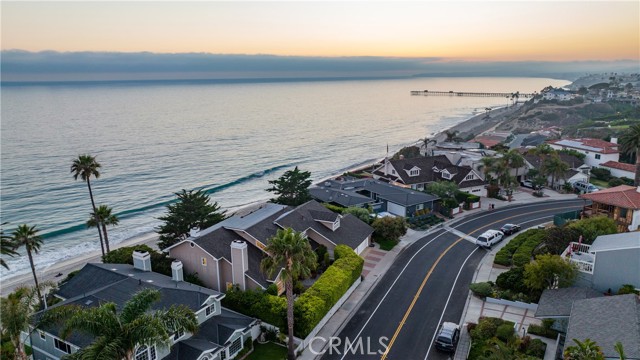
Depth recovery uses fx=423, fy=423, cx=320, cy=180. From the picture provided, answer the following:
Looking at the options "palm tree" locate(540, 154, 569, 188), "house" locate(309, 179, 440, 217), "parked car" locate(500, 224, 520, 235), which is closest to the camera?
"parked car" locate(500, 224, 520, 235)

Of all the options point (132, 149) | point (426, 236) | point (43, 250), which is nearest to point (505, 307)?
point (426, 236)

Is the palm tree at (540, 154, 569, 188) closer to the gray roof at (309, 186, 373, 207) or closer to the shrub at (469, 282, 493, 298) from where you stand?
the gray roof at (309, 186, 373, 207)

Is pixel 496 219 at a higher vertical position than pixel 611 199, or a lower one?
lower

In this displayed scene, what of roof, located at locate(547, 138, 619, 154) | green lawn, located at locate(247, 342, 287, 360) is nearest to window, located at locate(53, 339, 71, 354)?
green lawn, located at locate(247, 342, 287, 360)

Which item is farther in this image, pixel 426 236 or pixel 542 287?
pixel 426 236

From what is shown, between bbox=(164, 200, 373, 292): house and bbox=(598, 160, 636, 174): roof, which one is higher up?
bbox=(164, 200, 373, 292): house

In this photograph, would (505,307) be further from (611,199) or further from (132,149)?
(132,149)

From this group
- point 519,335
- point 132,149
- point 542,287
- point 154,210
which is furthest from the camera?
point 132,149
